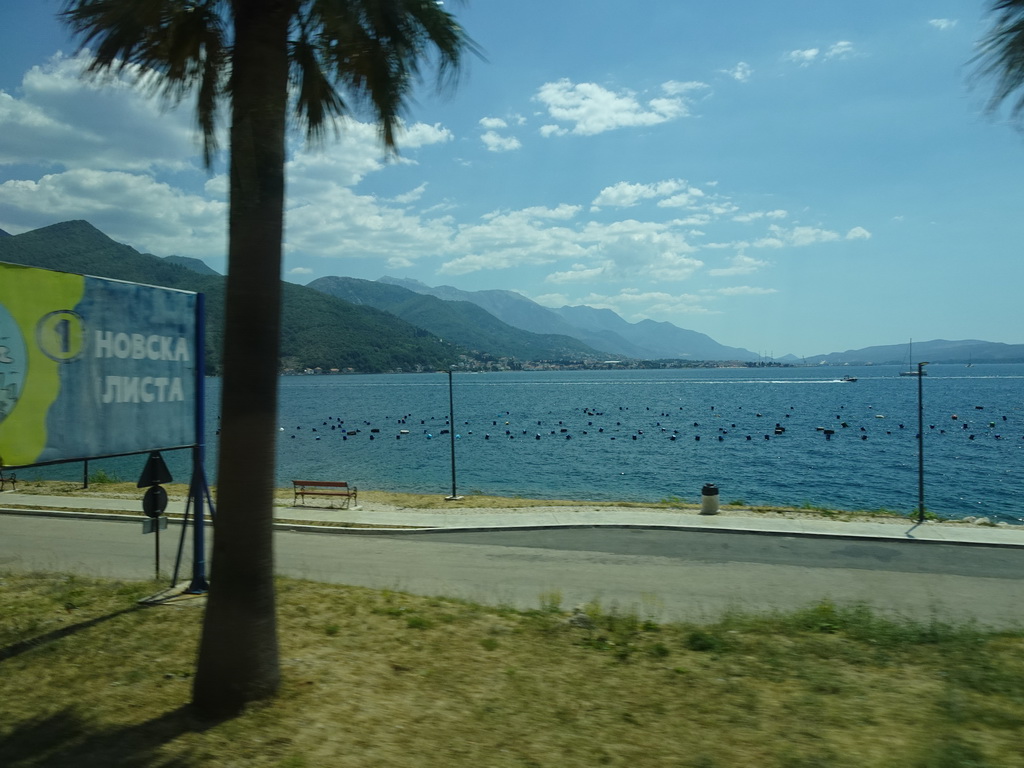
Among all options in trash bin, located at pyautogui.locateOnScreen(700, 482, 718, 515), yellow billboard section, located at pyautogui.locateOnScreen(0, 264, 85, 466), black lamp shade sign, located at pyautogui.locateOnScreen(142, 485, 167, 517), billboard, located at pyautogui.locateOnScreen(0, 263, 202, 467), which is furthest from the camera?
trash bin, located at pyautogui.locateOnScreen(700, 482, 718, 515)

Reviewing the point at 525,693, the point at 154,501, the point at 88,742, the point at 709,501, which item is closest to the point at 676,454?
the point at 709,501

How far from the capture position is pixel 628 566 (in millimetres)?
13883

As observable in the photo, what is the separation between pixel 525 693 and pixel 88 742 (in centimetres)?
300

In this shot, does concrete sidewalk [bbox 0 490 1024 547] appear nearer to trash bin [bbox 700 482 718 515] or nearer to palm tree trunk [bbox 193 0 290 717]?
trash bin [bbox 700 482 718 515]

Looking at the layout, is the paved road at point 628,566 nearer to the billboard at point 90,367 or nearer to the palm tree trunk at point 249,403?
the billboard at point 90,367

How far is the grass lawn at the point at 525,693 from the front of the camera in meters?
4.63

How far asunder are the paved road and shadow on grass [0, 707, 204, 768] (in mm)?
5059

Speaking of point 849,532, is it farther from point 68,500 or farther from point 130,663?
Result: point 68,500

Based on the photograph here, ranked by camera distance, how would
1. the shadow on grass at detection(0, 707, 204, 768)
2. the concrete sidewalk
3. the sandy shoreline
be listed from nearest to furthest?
1. the shadow on grass at detection(0, 707, 204, 768)
2. the concrete sidewalk
3. the sandy shoreline

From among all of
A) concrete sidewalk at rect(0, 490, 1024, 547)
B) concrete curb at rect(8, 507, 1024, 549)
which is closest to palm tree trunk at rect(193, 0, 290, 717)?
concrete curb at rect(8, 507, 1024, 549)

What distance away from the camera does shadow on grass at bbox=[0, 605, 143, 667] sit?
688 centimetres

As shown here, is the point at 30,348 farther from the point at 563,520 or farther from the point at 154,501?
the point at 563,520

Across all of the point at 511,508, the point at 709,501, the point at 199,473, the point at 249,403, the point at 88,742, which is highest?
the point at 249,403

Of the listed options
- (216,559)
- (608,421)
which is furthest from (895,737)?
(608,421)
